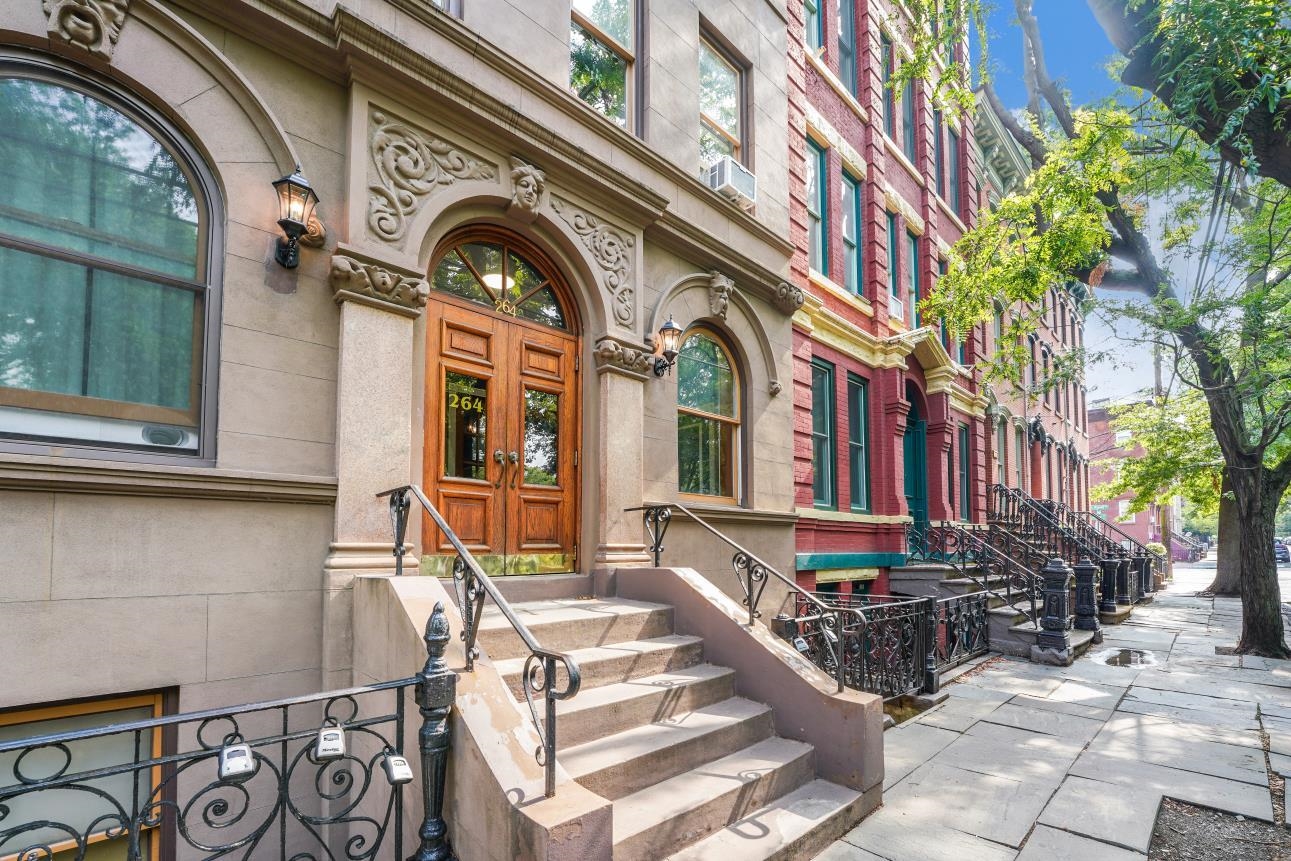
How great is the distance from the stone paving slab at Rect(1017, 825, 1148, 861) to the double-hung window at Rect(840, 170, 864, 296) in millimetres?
9341

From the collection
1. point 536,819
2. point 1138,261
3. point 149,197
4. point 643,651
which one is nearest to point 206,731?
point 536,819

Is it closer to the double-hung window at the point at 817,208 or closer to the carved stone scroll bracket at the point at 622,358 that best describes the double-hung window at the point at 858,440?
the double-hung window at the point at 817,208

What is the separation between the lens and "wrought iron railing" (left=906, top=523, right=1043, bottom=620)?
11.3 meters

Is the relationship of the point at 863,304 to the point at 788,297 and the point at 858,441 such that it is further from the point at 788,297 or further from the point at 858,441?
the point at 788,297

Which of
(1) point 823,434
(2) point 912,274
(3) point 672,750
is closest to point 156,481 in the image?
(3) point 672,750

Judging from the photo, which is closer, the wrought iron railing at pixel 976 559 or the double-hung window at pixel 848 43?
the wrought iron railing at pixel 976 559

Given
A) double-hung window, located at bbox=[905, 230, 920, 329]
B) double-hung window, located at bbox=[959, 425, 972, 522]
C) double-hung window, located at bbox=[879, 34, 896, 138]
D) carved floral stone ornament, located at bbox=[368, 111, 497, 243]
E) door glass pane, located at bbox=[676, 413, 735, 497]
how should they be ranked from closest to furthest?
1. carved floral stone ornament, located at bbox=[368, 111, 497, 243]
2. door glass pane, located at bbox=[676, 413, 735, 497]
3. double-hung window, located at bbox=[879, 34, 896, 138]
4. double-hung window, located at bbox=[905, 230, 920, 329]
5. double-hung window, located at bbox=[959, 425, 972, 522]

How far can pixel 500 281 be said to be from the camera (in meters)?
6.27

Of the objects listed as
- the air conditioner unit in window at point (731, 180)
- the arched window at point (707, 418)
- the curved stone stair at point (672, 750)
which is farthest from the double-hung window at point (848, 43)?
the curved stone stair at point (672, 750)

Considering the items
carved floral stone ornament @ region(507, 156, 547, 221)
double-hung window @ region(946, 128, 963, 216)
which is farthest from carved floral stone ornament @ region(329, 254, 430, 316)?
double-hung window @ region(946, 128, 963, 216)

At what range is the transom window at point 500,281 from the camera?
5.93 metres

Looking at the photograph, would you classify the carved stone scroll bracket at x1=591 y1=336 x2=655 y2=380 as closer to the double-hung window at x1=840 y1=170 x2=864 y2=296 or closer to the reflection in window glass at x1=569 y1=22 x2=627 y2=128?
the reflection in window glass at x1=569 y1=22 x2=627 y2=128

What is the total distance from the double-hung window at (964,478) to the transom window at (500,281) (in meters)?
12.5

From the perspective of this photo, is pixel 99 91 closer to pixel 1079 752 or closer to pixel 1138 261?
pixel 1079 752
